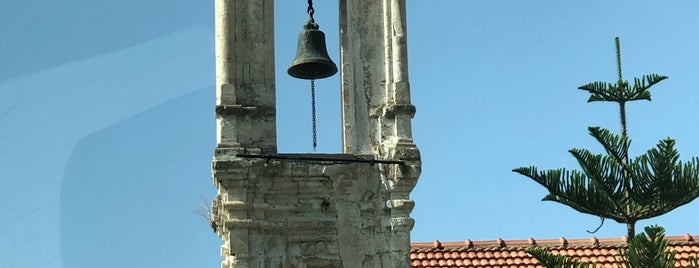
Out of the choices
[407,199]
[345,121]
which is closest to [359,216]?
[407,199]

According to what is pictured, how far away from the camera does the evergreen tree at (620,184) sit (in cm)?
1730

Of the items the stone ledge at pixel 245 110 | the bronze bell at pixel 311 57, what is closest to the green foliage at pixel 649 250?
the bronze bell at pixel 311 57

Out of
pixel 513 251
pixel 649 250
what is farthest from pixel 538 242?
pixel 649 250

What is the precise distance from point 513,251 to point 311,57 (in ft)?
16.0

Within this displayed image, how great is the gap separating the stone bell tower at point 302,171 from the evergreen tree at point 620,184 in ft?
6.02

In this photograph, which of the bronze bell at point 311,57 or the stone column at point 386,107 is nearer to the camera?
the stone column at point 386,107

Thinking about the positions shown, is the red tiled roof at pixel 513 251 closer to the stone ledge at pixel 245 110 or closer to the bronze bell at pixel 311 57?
the bronze bell at pixel 311 57

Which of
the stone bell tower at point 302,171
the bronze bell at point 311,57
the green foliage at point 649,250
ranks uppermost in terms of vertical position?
the bronze bell at point 311,57

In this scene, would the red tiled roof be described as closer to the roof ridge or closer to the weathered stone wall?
the roof ridge

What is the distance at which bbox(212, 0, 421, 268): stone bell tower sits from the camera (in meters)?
15.8

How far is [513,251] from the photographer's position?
20922 mm

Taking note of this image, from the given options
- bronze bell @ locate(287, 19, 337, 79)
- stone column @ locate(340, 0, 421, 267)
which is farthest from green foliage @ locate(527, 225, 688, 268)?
bronze bell @ locate(287, 19, 337, 79)

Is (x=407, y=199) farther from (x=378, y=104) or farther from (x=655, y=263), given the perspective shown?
(x=655, y=263)

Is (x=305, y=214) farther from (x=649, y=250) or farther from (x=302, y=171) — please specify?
(x=649, y=250)
